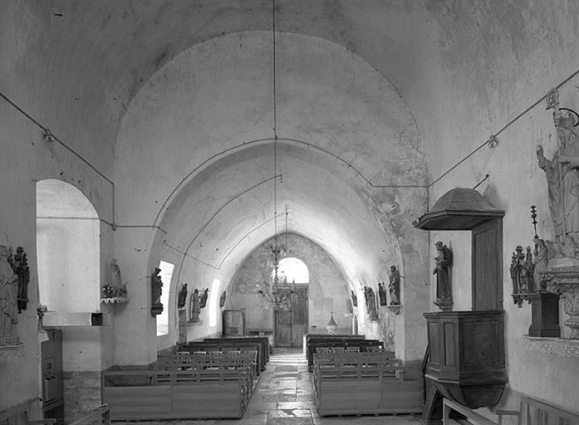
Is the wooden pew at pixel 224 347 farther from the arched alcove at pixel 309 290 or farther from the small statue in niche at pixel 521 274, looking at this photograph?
the small statue in niche at pixel 521 274

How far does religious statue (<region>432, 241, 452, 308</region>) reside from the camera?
10820 millimetres

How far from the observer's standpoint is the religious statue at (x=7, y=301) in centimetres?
676

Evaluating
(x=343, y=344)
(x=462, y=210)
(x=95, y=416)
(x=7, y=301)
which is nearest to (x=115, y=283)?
(x=7, y=301)

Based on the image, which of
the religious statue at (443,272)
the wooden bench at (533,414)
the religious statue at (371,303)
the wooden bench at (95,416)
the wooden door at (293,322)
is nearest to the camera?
the wooden bench at (533,414)

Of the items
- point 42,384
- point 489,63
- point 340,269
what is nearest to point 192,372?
point 42,384

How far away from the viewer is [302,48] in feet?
39.8

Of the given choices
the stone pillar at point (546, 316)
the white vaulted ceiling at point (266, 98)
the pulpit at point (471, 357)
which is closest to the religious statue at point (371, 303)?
the white vaulted ceiling at point (266, 98)

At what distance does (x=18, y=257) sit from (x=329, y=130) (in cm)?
686

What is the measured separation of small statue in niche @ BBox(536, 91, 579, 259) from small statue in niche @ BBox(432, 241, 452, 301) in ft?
15.4

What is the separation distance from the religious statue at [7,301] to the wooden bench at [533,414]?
191 inches

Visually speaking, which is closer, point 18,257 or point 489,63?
point 18,257

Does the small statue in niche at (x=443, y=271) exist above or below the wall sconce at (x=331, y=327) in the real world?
above

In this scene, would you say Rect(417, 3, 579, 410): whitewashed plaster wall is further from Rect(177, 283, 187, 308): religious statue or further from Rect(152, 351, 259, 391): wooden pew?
Rect(177, 283, 187, 308): religious statue

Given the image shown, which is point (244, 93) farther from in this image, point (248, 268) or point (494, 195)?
point (248, 268)
